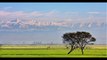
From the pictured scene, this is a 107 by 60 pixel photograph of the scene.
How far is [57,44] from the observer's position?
2.19 metres

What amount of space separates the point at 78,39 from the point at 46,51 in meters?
0.38

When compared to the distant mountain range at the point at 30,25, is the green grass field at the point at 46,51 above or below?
below

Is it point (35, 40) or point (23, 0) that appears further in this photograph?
point (35, 40)

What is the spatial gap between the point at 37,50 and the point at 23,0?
617 millimetres

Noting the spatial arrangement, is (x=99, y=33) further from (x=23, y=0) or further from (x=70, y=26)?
(x=23, y=0)

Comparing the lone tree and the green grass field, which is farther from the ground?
the lone tree

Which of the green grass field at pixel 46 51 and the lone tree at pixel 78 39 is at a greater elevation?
the lone tree at pixel 78 39

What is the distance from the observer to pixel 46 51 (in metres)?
2.22

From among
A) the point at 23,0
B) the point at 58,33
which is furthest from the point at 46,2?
the point at 58,33

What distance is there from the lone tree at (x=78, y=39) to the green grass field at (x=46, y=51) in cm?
5

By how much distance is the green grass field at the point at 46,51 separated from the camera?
215cm

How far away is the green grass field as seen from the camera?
215 cm

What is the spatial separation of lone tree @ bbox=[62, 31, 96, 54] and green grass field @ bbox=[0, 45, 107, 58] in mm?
51

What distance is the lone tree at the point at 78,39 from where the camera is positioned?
2.21 meters
